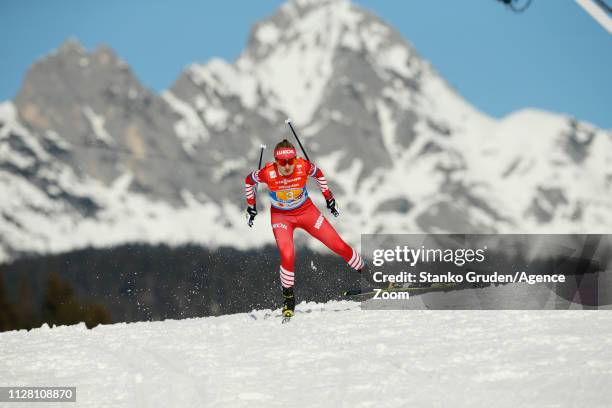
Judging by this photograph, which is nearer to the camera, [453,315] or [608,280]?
[453,315]

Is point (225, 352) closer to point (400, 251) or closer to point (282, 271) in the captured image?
point (282, 271)

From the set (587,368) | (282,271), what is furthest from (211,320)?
(587,368)

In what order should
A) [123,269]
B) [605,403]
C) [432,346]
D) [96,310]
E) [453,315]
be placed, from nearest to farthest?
1. [605,403]
2. [432,346]
3. [453,315]
4. [96,310]
5. [123,269]

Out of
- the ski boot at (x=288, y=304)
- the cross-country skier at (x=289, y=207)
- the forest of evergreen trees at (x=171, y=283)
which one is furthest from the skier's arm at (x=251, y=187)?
the forest of evergreen trees at (x=171, y=283)

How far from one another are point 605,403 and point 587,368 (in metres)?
0.82

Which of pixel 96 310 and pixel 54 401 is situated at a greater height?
pixel 54 401

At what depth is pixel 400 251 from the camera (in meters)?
13.6

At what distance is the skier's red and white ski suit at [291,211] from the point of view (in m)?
12.5

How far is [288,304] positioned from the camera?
12.2m

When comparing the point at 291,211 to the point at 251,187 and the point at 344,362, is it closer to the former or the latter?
the point at 251,187

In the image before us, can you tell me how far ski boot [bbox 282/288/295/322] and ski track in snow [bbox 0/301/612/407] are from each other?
903mm

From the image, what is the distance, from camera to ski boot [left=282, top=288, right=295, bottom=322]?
12.0 meters

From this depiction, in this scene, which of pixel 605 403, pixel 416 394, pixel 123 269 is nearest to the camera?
A: pixel 605 403

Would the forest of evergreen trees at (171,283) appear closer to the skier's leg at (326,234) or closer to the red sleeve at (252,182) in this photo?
the skier's leg at (326,234)
